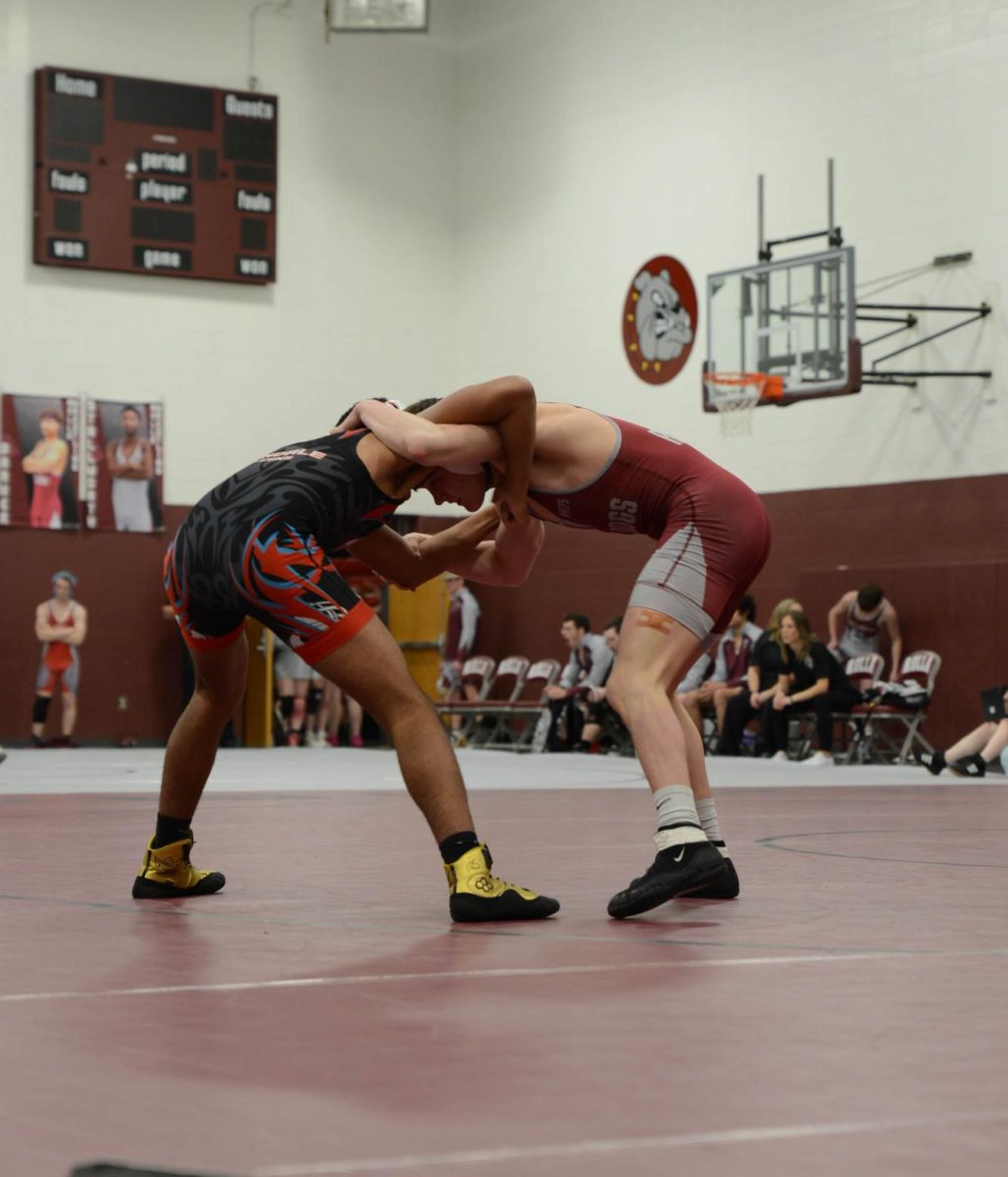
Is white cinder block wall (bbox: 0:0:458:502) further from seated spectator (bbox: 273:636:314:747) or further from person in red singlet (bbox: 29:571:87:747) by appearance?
seated spectator (bbox: 273:636:314:747)

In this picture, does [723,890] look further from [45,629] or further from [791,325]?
[45,629]

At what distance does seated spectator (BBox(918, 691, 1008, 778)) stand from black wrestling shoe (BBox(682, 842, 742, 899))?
293 inches

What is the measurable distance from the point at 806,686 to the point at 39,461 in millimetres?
8408

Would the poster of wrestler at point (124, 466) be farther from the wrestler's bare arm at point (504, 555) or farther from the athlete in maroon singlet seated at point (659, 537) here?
the athlete in maroon singlet seated at point (659, 537)

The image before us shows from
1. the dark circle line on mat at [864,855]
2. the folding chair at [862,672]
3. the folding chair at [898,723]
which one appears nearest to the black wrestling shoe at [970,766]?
the folding chair at [898,723]

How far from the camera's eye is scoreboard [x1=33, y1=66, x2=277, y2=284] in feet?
60.0

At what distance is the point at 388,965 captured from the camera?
137 inches

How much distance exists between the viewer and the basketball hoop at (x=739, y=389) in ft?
48.6

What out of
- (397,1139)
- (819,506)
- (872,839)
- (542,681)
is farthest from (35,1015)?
(542,681)

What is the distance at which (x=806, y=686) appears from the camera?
14156 mm

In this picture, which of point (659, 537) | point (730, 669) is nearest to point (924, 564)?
point (730, 669)

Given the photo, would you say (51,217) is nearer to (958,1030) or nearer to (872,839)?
(872,839)

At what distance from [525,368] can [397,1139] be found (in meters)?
17.9

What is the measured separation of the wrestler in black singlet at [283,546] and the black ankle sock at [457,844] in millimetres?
524
